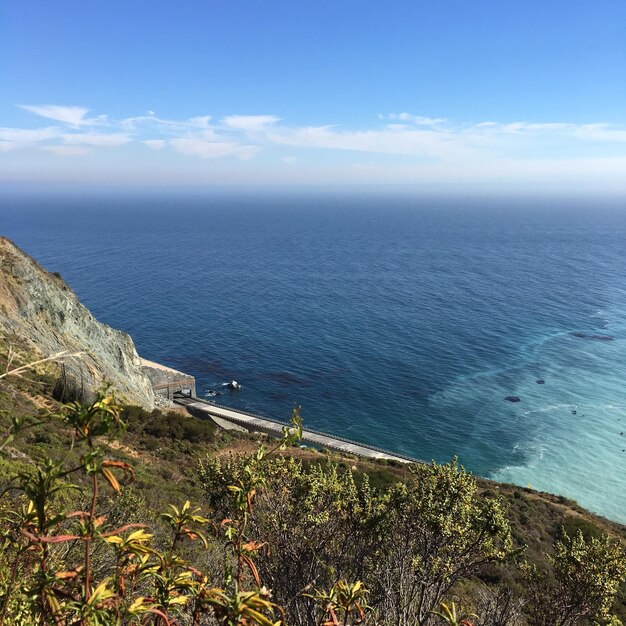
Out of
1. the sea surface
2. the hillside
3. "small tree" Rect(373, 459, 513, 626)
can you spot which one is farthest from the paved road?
"small tree" Rect(373, 459, 513, 626)

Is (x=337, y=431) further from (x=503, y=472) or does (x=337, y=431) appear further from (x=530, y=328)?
(x=530, y=328)

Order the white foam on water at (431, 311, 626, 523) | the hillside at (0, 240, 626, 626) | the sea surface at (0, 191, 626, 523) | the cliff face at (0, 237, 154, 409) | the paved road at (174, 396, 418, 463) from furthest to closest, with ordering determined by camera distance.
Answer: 1. the sea surface at (0, 191, 626, 523)
2. the paved road at (174, 396, 418, 463)
3. the white foam on water at (431, 311, 626, 523)
4. the cliff face at (0, 237, 154, 409)
5. the hillside at (0, 240, 626, 626)

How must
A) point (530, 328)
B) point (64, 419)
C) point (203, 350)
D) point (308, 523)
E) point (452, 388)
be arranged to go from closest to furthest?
point (64, 419)
point (308, 523)
point (452, 388)
point (203, 350)
point (530, 328)

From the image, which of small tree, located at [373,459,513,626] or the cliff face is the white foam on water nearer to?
the cliff face

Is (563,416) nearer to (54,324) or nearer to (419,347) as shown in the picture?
(419,347)

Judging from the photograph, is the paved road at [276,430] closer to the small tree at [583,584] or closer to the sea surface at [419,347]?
the sea surface at [419,347]

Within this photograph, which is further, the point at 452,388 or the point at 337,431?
the point at 452,388

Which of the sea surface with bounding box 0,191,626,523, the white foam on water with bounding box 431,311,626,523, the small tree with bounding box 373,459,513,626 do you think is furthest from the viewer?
the sea surface with bounding box 0,191,626,523

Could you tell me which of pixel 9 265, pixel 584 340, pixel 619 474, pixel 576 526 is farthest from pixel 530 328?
pixel 9 265
